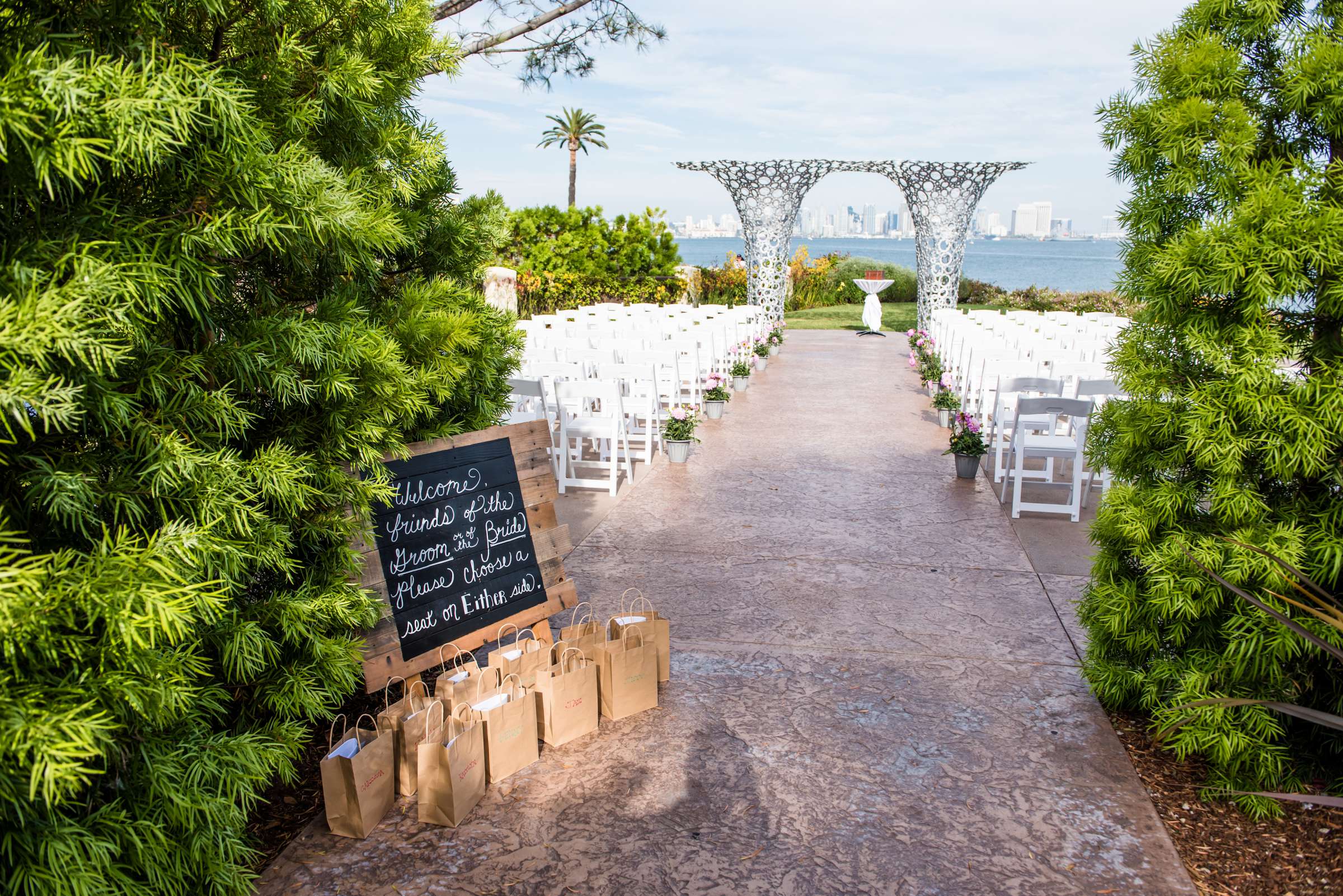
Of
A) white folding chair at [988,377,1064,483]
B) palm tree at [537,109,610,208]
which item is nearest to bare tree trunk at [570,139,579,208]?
palm tree at [537,109,610,208]

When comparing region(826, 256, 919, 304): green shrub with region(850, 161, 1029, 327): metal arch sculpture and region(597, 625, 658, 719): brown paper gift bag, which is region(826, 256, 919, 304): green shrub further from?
region(597, 625, 658, 719): brown paper gift bag

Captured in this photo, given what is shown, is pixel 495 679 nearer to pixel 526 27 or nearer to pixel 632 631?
pixel 632 631

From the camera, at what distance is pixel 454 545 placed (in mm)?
3557

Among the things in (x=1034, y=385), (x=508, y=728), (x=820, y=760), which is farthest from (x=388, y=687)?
(x=1034, y=385)

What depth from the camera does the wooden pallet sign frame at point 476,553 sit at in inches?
127

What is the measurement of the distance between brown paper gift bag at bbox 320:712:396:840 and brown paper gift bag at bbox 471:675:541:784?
298mm

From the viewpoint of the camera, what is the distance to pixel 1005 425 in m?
8.11

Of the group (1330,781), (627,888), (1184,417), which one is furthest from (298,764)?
(1330,781)

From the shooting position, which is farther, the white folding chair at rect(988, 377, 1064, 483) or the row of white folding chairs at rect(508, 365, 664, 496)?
the white folding chair at rect(988, 377, 1064, 483)

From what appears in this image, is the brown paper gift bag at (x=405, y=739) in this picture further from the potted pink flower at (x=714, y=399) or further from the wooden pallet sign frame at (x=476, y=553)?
the potted pink flower at (x=714, y=399)

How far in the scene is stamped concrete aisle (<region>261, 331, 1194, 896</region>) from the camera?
2494 millimetres

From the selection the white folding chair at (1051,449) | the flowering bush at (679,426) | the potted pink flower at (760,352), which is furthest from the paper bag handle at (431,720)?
the potted pink flower at (760,352)

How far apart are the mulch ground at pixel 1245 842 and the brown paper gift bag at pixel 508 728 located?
6.60 ft

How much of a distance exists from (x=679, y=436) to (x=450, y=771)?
17.7 feet
